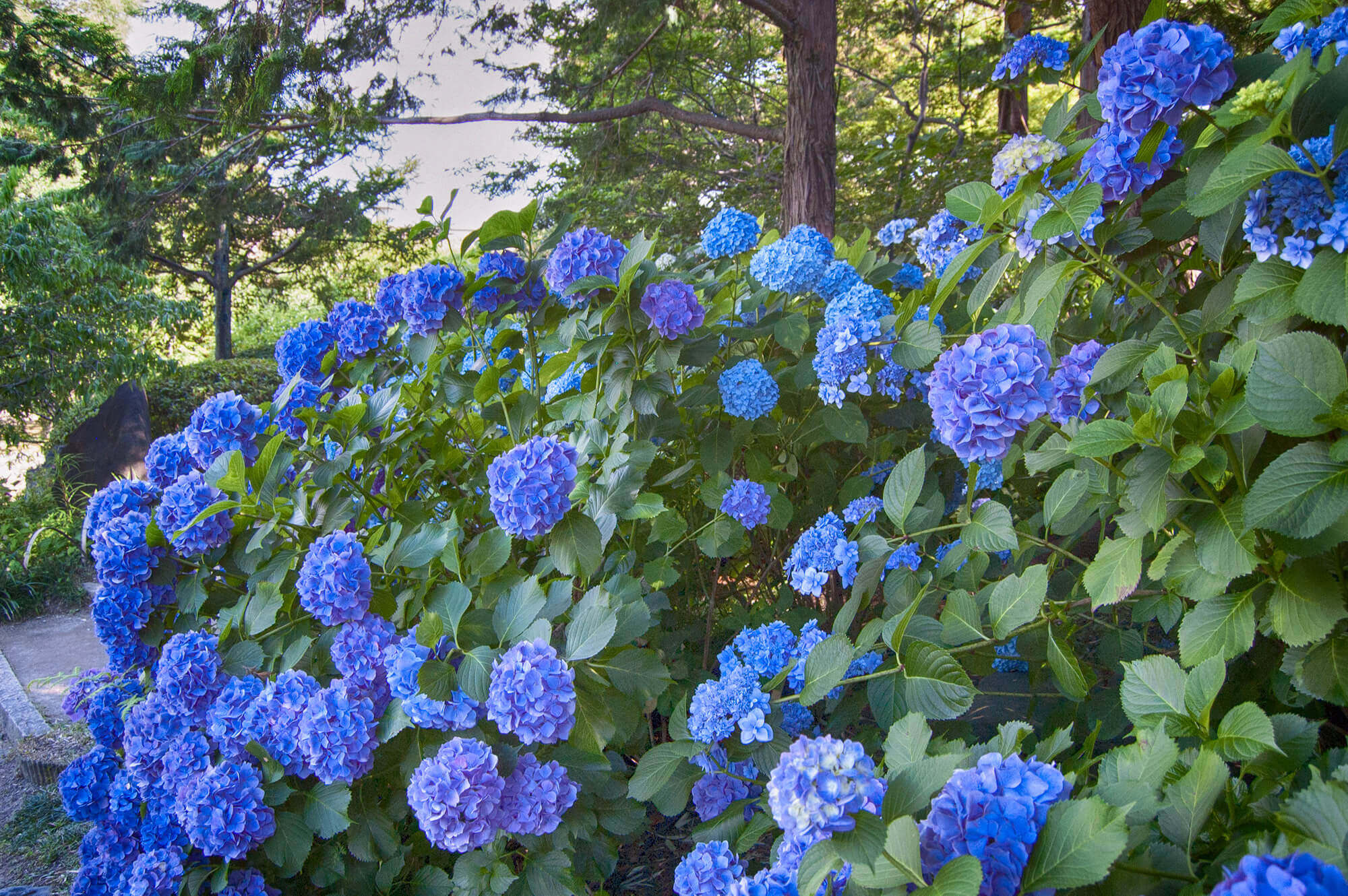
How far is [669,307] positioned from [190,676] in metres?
1.18

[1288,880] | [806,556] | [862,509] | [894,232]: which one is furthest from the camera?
[894,232]

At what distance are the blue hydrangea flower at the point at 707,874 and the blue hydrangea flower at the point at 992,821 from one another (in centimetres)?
51

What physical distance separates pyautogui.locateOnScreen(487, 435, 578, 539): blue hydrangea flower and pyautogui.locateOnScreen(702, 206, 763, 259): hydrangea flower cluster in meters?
0.83

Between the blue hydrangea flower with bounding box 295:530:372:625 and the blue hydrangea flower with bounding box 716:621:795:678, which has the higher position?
the blue hydrangea flower with bounding box 295:530:372:625

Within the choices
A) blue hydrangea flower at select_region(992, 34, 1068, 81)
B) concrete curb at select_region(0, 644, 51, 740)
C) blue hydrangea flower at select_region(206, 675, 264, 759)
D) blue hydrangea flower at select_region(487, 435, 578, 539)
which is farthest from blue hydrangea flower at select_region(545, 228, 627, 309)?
concrete curb at select_region(0, 644, 51, 740)

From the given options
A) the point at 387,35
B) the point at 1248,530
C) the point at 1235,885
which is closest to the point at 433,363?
the point at 1248,530

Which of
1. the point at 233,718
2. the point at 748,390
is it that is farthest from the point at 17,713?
the point at 748,390

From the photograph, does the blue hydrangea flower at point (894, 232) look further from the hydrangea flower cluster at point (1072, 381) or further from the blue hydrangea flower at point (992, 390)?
the blue hydrangea flower at point (992, 390)

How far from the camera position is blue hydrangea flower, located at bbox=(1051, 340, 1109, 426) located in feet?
3.84

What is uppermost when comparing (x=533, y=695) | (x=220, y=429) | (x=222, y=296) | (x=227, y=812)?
(x=220, y=429)

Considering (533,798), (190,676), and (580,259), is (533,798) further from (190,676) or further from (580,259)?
(580,259)

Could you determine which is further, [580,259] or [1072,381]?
[580,259]

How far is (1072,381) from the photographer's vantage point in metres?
1.22

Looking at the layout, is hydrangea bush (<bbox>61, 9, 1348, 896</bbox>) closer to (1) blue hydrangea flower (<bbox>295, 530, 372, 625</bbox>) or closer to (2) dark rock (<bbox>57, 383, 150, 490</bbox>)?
(1) blue hydrangea flower (<bbox>295, 530, 372, 625</bbox>)
